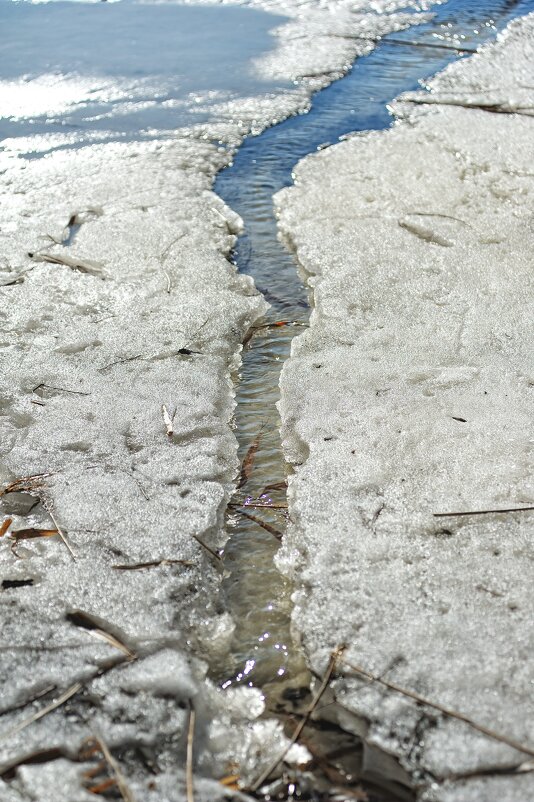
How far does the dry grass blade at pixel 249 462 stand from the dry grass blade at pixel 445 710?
66cm

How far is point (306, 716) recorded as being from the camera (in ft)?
4.82

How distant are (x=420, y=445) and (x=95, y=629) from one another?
1.01 meters

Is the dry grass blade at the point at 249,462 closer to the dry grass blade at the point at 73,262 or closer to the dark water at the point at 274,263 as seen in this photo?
the dark water at the point at 274,263

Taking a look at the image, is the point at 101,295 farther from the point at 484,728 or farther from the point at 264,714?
the point at 484,728

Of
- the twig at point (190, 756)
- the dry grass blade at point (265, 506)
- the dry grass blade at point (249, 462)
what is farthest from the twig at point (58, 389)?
the twig at point (190, 756)

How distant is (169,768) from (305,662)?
36cm

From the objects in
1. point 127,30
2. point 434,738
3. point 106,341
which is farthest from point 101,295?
point 127,30

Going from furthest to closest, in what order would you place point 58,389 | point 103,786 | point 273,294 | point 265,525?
point 273,294 → point 58,389 → point 265,525 → point 103,786

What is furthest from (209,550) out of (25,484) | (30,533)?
(25,484)

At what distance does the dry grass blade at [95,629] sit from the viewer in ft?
5.16

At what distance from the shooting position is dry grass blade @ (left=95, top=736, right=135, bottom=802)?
1309 millimetres

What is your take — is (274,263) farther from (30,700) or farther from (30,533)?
(30,700)

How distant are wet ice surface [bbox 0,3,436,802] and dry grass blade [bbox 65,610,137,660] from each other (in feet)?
0.03

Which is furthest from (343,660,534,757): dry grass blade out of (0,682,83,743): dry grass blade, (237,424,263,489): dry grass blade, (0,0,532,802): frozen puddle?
(237,424,263,489): dry grass blade
